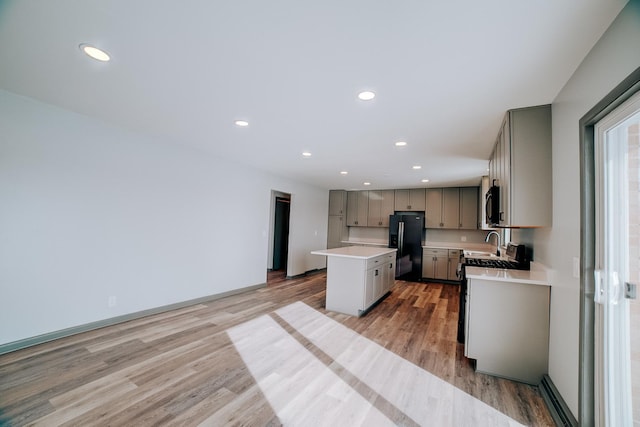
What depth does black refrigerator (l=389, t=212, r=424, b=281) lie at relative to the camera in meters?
6.58

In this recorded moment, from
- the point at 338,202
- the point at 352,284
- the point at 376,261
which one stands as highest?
the point at 338,202

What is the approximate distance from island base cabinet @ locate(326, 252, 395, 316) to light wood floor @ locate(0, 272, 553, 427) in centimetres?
40

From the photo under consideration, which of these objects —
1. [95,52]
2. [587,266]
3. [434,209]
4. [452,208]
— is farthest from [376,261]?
[95,52]

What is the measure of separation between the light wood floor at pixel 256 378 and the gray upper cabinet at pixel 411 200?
3.93 meters

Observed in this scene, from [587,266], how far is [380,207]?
234 inches

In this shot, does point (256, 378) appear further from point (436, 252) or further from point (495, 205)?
point (436, 252)

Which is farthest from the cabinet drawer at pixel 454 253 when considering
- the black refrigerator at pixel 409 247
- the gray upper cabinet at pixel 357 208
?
the gray upper cabinet at pixel 357 208

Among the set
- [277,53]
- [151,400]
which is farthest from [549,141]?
[151,400]

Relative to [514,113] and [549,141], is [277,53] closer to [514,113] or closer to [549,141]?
[514,113]

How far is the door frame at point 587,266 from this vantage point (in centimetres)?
151

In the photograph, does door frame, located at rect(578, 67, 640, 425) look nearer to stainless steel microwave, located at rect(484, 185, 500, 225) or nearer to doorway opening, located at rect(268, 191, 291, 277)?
stainless steel microwave, located at rect(484, 185, 500, 225)

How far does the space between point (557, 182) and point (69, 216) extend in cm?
458

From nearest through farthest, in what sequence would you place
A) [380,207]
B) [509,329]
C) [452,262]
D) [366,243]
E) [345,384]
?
[345,384] → [509,329] → [452,262] → [380,207] → [366,243]

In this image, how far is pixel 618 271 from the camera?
55.3 inches
